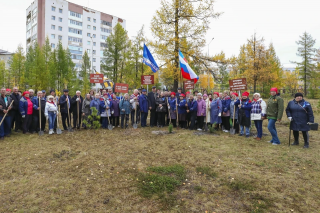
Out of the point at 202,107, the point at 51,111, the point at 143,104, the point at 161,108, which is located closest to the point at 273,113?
the point at 202,107

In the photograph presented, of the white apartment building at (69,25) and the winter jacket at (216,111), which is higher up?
the white apartment building at (69,25)

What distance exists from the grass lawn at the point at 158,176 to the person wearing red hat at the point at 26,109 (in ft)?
5.34

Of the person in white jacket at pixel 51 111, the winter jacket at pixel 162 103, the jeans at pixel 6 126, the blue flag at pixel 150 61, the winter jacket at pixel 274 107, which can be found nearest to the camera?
the winter jacket at pixel 274 107

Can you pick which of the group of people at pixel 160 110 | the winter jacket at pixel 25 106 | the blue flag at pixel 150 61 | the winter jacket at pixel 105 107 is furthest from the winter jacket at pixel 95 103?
the blue flag at pixel 150 61

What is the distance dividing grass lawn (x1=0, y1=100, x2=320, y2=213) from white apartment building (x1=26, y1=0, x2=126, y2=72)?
47396 mm

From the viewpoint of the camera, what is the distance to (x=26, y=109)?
9883 mm

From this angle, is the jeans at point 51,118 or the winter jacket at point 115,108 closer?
the jeans at point 51,118

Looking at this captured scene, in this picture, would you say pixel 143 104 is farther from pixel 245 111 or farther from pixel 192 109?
pixel 245 111

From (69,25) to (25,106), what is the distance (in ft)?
183

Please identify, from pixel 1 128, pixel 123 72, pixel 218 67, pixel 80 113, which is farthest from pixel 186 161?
pixel 123 72

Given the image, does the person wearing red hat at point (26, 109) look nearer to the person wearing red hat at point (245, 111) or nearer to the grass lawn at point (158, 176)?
the grass lawn at point (158, 176)

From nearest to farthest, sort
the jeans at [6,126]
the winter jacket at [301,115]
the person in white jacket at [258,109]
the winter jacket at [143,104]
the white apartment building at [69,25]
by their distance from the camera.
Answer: the winter jacket at [301,115] < the person in white jacket at [258,109] < the jeans at [6,126] < the winter jacket at [143,104] < the white apartment building at [69,25]

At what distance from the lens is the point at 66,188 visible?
4613 millimetres

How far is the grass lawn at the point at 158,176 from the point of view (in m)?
4.01
